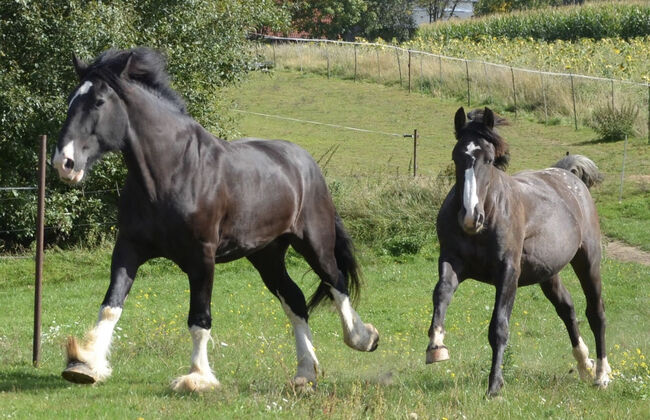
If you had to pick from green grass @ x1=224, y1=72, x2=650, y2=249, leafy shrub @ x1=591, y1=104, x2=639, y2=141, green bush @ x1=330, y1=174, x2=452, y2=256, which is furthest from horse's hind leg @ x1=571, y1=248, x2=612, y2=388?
leafy shrub @ x1=591, y1=104, x2=639, y2=141

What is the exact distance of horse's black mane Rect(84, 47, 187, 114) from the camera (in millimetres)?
7629

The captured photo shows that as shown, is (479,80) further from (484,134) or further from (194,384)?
(194,384)

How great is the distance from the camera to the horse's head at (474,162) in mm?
7547

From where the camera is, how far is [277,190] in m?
8.62

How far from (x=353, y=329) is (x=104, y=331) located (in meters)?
2.49

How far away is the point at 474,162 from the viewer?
779 centimetres

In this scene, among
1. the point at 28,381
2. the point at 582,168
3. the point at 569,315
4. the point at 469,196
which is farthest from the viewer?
the point at 582,168

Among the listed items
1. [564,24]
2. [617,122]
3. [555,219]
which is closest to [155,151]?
[555,219]

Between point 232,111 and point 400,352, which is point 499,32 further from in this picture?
point 400,352

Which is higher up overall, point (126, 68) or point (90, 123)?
point (126, 68)

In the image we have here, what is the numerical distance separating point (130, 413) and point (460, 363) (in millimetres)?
4164

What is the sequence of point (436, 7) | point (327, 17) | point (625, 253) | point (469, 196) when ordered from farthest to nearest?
point (436, 7) → point (327, 17) → point (625, 253) → point (469, 196)

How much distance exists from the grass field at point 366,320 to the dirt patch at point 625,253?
0.39m

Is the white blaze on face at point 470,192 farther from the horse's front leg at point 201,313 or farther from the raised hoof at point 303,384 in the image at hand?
the horse's front leg at point 201,313
